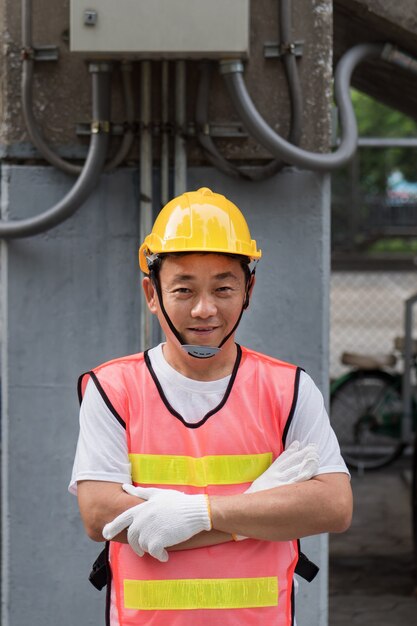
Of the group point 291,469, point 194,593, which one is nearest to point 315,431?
point 291,469

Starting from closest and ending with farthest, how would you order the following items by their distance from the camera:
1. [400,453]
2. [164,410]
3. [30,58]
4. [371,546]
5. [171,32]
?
[164,410] < [171,32] < [30,58] < [371,546] < [400,453]

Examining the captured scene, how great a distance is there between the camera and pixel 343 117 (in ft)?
14.6

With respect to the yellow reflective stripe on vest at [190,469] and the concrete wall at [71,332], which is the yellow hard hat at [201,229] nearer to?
the yellow reflective stripe on vest at [190,469]

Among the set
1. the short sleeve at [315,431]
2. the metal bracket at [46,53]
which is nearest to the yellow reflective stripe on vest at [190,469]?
the short sleeve at [315,431]

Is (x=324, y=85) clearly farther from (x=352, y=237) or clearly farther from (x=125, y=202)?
(x=352, y=237)

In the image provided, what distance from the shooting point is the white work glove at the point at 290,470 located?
105 inches

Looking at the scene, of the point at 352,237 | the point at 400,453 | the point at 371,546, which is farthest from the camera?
the point at 352,237

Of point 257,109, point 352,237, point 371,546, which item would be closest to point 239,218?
point 257,109

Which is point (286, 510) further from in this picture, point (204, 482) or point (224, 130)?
point (224, 130)

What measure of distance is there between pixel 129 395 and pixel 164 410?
0.32 feet

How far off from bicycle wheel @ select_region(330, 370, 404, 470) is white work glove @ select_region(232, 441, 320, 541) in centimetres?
681

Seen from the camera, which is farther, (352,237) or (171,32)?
(352,237)

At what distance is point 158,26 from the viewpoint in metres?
3.91

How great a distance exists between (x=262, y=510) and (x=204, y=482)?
7.0 inches
